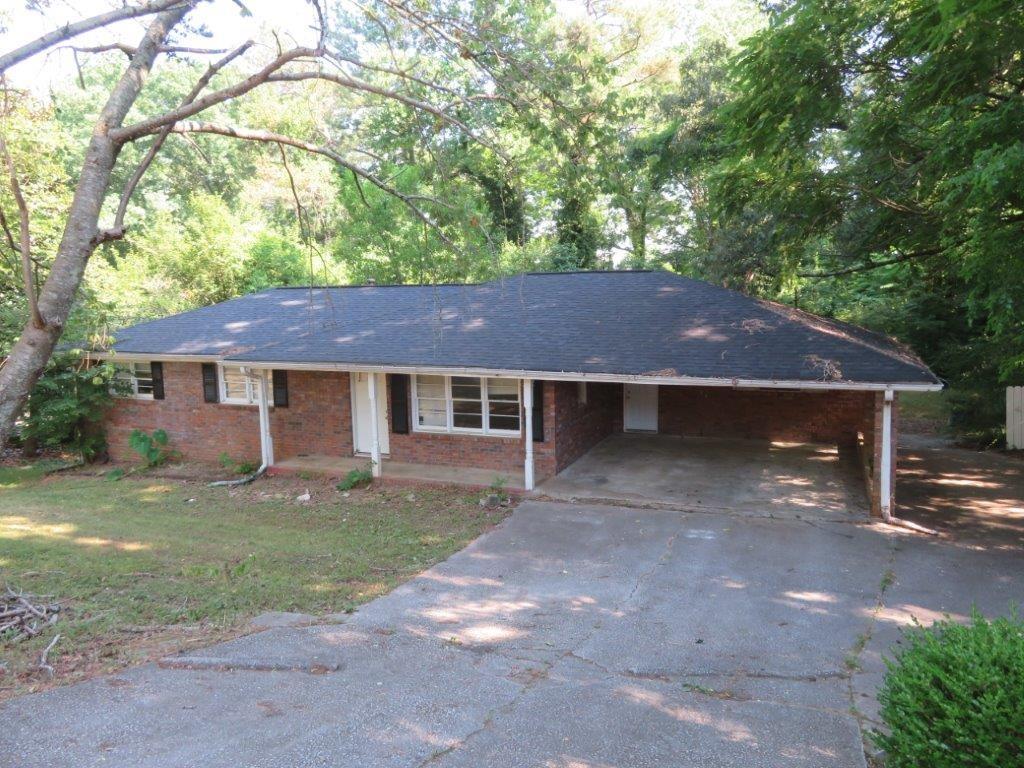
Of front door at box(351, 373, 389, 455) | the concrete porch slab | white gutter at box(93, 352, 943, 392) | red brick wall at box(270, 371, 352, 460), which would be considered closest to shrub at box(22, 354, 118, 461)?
white gutter at box(93, 352, 943, 392)

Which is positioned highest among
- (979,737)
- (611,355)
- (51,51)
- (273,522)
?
(51,51)

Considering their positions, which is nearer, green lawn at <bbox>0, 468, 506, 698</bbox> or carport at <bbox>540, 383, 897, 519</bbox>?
green lawn at <bbox>0, 468, 506, 698</bbox>

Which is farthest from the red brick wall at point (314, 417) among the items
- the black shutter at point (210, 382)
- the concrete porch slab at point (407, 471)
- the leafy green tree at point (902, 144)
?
the leafy green tree at point (902, 144)

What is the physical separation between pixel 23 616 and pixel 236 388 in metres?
9.33

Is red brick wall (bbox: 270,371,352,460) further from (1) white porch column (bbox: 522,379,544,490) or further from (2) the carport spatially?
(2) the carport

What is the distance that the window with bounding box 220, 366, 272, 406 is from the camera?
15.0 metres

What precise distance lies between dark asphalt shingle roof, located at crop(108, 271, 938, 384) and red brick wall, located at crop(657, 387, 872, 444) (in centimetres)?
174

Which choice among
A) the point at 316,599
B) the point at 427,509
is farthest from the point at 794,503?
the point at 316,599

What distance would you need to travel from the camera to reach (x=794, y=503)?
10.8 meters

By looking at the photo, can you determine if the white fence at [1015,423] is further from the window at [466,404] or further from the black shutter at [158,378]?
the black shutter at [158,378]

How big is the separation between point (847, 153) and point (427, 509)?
9.67 metres

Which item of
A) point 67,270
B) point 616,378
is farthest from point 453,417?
point 67,270

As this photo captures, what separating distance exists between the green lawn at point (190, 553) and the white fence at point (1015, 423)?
12.1 m

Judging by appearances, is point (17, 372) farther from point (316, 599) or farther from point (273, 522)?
point (273, 522)
